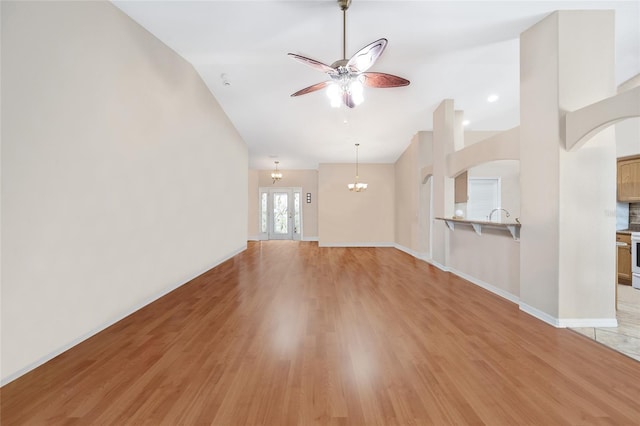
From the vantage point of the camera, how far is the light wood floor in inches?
63.2

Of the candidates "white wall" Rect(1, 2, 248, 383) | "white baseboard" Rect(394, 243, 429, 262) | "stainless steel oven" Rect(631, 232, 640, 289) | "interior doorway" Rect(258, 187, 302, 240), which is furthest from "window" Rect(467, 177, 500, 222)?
"white wall" Rect(1, 2, 248, 383)

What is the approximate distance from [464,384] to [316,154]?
7670 mm

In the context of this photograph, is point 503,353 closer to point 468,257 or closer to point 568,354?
point 568,354

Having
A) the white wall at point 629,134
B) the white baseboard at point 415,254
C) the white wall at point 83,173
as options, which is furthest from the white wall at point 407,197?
the white wall at point 83,173

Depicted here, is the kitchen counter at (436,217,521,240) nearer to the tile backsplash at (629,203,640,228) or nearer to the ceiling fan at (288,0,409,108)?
Answer: the ceiling fan at (288,0,409,108)

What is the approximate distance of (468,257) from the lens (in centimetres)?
474

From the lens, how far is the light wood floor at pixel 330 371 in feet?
5.27

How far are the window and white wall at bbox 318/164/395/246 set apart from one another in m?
2.61

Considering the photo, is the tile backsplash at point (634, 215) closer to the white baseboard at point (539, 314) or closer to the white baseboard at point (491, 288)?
the white baseboard at point (491, 288)

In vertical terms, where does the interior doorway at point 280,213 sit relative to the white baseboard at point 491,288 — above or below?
above

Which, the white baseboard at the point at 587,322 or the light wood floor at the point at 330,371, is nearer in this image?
the light wood floor at the point at 330,371

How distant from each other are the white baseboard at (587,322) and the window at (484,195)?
4.92 m

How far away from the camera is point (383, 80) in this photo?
9.71ft

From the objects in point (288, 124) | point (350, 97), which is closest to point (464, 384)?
point (350, 97)
